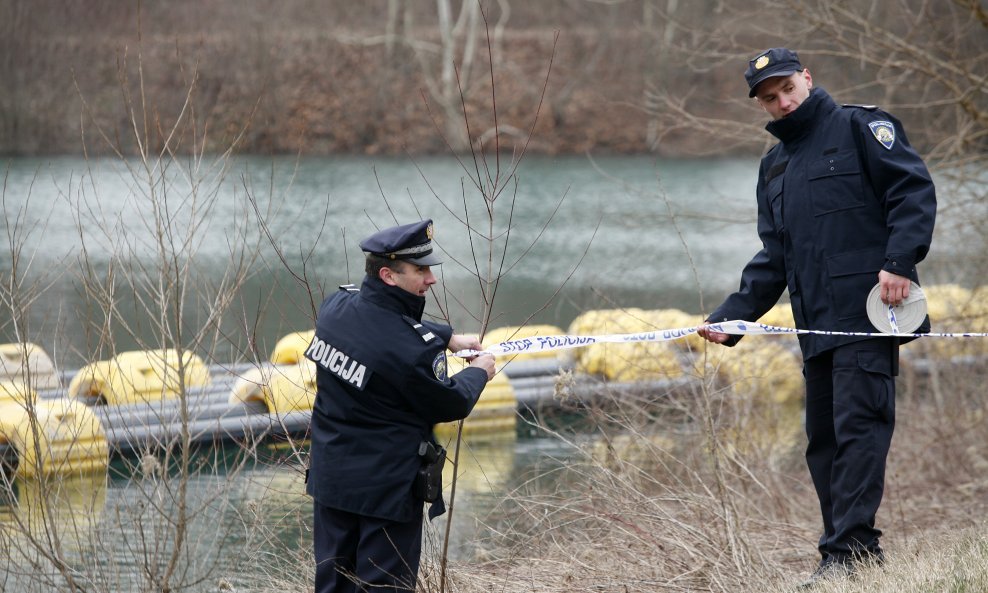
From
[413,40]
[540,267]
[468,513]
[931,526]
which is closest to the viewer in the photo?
[931,526]

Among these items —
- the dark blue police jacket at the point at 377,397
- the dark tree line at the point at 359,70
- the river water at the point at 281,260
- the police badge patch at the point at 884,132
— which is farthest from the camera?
the dark tree line at the point at 359,70

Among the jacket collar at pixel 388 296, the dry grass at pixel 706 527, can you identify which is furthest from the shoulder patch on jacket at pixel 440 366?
the dry grass at pixel 706 527

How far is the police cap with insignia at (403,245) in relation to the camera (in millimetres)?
3498

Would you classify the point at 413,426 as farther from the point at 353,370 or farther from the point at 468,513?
the point at 468,513

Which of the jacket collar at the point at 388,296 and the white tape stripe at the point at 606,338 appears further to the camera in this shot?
the white tape stripe at the point at 606,338

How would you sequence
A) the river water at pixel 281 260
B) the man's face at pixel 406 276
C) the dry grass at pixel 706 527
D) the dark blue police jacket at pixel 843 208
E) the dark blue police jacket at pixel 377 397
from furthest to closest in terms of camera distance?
the river water at pixel 281 260
the dry grass at pixel 706 527
the dark blue police jacket at pixel 843 208
the man's face at pixel 406 276
the dark blue police jacket at pixel 377 397

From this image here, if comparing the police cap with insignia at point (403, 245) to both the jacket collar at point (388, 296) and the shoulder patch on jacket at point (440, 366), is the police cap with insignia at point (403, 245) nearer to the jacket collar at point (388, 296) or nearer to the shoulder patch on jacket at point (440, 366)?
the jacket collar at point (388, 296)

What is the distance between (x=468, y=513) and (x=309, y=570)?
7.85 feet

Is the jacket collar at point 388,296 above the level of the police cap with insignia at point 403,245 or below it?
below

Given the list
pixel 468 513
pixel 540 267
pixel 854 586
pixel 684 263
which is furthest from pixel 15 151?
pixel 854 586

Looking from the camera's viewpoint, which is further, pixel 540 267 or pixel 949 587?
pixel 540 267

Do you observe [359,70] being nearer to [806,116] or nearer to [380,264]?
[806,116]

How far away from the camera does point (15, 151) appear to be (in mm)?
22844

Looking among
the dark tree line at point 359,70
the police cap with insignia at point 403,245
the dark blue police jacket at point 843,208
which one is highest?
the dark tree line at point 359,70
